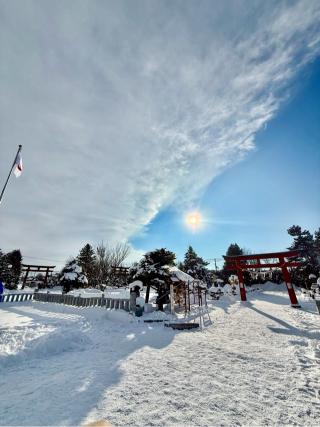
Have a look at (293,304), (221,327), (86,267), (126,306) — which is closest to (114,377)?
(221,327)

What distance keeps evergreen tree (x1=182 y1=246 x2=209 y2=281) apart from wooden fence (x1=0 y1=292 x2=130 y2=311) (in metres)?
23.1

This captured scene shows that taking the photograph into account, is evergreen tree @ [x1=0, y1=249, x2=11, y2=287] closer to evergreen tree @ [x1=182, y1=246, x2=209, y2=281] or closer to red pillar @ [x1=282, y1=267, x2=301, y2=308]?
evergreen tree @ [x1=182, y1=246, x2=209, y2=281]

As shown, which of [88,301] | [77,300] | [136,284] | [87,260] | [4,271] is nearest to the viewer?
[136,284]

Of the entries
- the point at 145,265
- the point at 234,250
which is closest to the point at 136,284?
the point at 145,265

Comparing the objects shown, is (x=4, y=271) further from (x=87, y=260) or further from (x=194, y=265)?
(x=194, y=265)

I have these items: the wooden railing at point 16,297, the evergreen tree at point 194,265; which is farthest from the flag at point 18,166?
the evergreen tree at point 194,265

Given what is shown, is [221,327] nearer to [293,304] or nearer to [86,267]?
[293,304]

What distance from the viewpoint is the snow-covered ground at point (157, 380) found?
2.77m

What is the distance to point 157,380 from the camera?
3.83 meters

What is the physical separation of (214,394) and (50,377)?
293cm

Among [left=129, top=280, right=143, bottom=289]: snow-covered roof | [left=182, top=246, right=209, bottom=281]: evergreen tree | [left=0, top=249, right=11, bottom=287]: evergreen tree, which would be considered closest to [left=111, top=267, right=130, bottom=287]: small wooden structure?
[left=182, top=246, right=209, bottom=281]: evergreen tree

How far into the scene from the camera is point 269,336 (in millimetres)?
7496

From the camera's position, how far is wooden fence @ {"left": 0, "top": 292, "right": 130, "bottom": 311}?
1211 cm

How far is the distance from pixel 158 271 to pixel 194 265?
Answer: 83.5 ft
